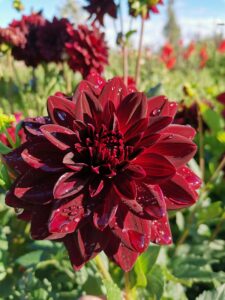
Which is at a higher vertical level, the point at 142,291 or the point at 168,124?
the point at 168,124

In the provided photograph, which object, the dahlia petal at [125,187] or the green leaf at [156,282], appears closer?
the dahlia petal at [125,187]

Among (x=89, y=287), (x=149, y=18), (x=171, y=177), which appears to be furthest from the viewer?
(x=149, y=18)

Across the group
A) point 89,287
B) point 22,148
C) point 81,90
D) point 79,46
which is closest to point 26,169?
point 22,148

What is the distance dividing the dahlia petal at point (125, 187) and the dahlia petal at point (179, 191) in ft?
0.17

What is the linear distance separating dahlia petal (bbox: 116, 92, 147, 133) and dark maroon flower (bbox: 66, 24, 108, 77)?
629 mm

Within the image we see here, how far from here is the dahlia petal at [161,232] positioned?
58 centimetres

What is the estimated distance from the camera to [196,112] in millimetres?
1271

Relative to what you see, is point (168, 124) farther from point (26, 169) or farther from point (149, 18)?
Result: point (149, 18)

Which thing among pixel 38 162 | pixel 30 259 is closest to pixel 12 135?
pixel 30 259

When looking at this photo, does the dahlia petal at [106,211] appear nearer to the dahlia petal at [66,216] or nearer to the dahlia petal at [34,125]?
the dahlia petal at [66,216]

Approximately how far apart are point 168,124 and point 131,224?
0.14 meters

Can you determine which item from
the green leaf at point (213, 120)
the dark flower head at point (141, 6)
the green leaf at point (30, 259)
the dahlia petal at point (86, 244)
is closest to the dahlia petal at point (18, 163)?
the dahlia petal at point (86, 244)

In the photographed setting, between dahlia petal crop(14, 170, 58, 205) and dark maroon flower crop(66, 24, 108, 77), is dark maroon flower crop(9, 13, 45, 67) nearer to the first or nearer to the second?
dark maroon flower crop(66, 24, 108, 77)

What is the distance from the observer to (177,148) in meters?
0.58
